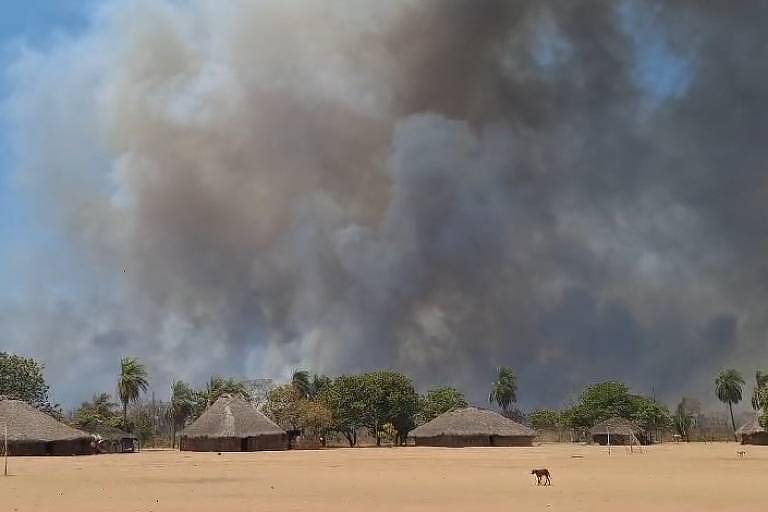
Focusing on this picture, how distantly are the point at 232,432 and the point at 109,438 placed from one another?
43.2 ft

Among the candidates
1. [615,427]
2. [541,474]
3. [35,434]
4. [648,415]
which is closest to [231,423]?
[35,434]

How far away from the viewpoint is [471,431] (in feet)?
276

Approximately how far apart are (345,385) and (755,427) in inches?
1821

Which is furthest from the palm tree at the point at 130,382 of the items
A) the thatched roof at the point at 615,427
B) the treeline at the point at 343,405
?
the thatched roof at the point at 615,427

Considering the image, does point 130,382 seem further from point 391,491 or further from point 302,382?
point 391,491

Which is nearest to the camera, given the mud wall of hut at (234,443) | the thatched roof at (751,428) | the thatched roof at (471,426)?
the mud wall of hut at (234,443)

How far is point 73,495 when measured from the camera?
24266 mm

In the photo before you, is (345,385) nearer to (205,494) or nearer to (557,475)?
(557,475)

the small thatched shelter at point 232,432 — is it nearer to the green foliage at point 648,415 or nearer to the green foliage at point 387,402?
the green foliage at point 387,402

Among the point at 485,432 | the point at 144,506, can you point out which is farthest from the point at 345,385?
the point at 144,506

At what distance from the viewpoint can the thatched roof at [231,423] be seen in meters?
75.6

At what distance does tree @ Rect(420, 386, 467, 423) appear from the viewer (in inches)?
4286

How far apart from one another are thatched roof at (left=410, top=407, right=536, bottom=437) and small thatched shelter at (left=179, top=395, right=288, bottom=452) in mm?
16339

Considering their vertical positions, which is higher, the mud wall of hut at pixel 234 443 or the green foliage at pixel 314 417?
→ the green foliage at pixel 314 417
